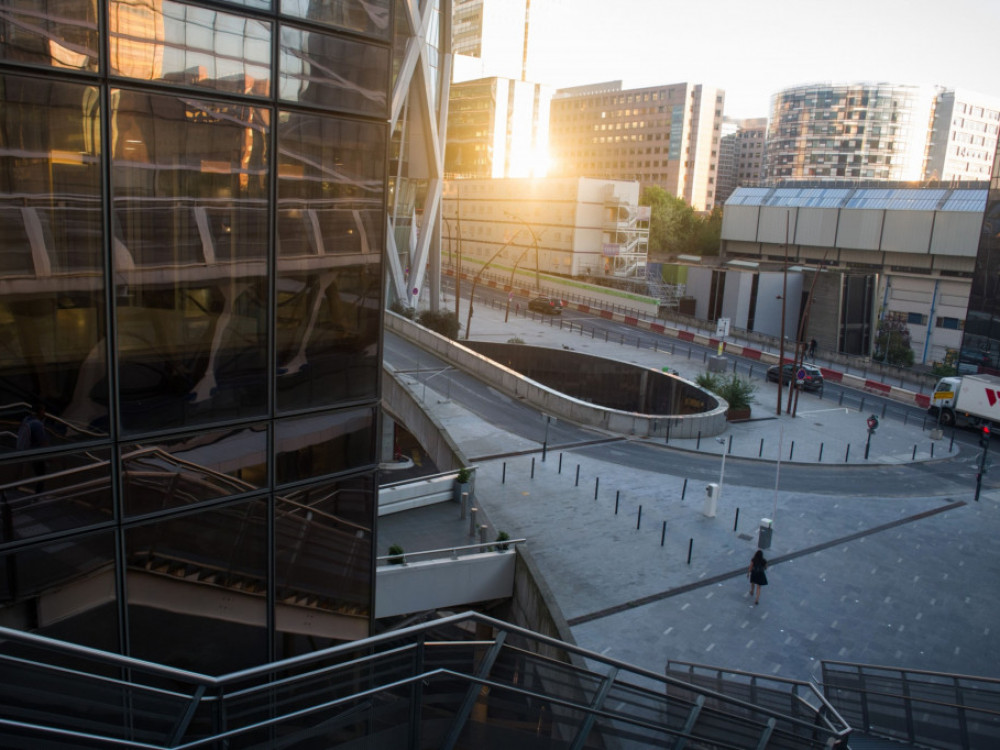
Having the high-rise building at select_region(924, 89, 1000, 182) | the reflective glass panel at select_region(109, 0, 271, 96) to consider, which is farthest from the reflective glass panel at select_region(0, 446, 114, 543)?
the high-rise building at select_region(924, 89, 1000, 182)

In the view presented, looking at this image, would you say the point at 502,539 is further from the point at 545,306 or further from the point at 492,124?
the point at 492,124

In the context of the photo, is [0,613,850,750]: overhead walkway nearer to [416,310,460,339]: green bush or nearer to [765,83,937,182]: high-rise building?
[416,310,460,339]: green bush

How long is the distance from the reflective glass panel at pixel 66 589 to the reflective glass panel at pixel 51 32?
3.22m

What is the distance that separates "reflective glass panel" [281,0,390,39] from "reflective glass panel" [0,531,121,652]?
4.18 metres

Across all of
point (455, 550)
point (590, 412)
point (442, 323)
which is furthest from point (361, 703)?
point (442, 323)

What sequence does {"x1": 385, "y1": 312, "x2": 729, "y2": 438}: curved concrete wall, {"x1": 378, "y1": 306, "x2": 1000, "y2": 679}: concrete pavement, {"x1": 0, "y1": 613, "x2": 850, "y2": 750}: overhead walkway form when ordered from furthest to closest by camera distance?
{"x1": 385, "y1": 312, "x2": 729, "y2": 438}: curved concrete wall, {"x1": 378, "y1": 306, "x2": 1000, "y2": 679}: concrete pavement, {"x1": 0, "y1": 613, "x2": 850, "y2": 750}: overhead walkway

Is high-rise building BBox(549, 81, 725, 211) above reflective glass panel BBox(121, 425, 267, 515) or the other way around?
above

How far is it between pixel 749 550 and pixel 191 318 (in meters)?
13.8

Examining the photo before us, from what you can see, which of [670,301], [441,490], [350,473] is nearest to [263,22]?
[350,473]

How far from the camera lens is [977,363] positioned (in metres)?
40.8

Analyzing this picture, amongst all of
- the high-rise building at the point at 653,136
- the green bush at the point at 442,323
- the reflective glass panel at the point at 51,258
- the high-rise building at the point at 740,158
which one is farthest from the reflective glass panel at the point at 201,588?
the high-rise building at the point at 740,158

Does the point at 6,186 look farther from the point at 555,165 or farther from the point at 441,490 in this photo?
Answer: the point at 555,165

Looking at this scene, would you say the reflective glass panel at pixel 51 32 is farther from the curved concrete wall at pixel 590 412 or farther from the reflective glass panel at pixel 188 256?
the curved concrete wall at pixel 590 412

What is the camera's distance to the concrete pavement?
12891 millimetres
